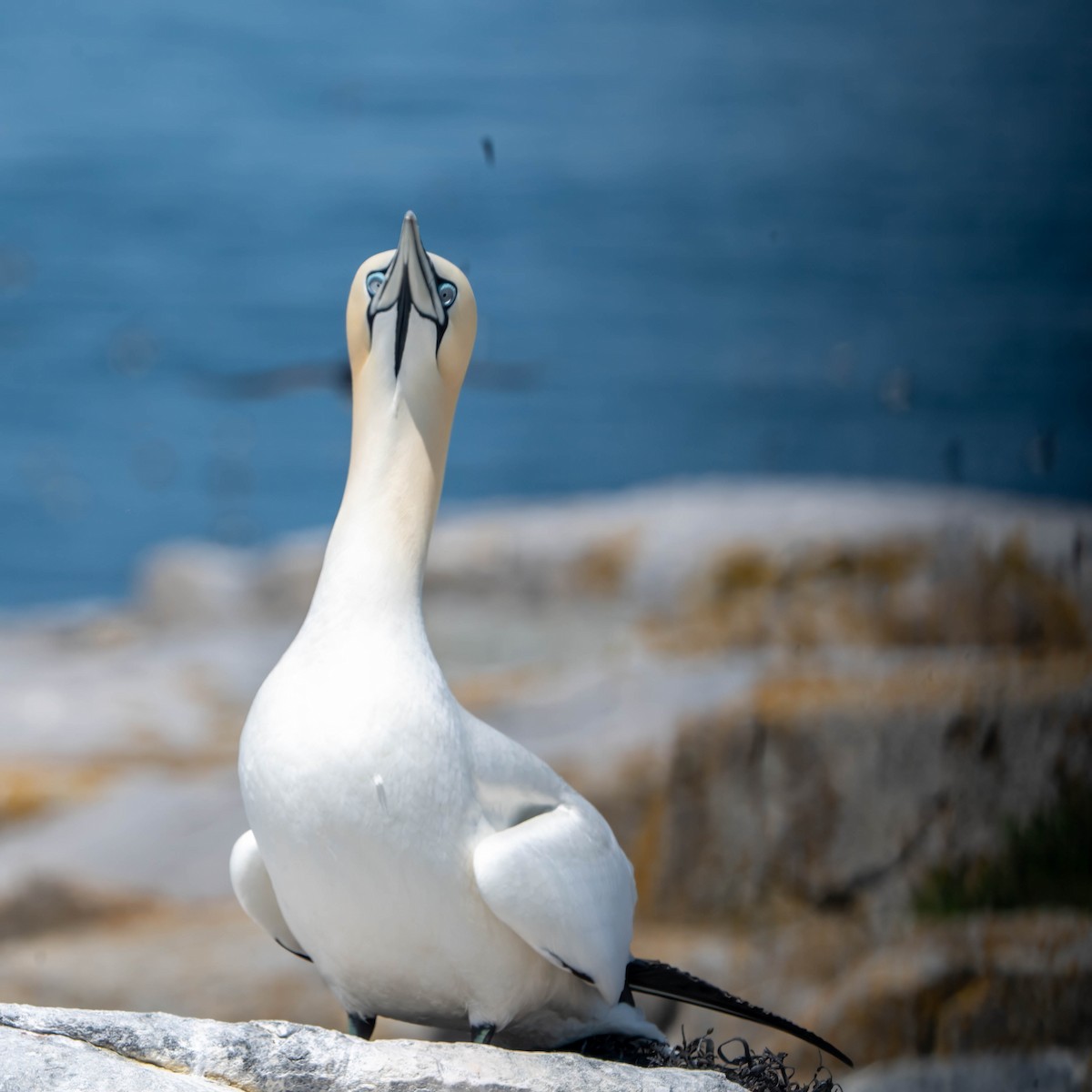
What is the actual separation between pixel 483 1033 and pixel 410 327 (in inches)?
39.1

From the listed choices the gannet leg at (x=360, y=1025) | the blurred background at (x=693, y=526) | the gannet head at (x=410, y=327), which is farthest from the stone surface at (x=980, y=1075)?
the gannet head at (x=410, y=327)

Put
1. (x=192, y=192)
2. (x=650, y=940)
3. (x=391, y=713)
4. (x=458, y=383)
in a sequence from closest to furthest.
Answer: (x=391, y=713) → (x=458, y=383) → (x=650, y=940) → (x=192, y=192)

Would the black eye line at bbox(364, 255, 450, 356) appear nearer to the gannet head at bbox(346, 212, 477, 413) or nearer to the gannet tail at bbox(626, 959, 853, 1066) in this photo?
the gannet head at bbox(346, 212, 477, 413)

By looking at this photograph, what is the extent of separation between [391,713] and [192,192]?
6.33m

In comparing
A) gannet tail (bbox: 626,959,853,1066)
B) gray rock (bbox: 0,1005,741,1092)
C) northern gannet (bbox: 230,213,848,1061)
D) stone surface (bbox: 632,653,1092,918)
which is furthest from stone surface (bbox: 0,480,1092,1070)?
gray rock (bbox: 0,1005,741,1092)

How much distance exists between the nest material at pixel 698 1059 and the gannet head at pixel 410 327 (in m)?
1.00

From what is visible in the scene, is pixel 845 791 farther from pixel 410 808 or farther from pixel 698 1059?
pixel 410 808

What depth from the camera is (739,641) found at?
546 cm

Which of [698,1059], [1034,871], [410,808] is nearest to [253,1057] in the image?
[410,808]

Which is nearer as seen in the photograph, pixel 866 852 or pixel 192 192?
pixel 866 852

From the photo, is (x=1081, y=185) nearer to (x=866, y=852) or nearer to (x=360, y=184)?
(x=866, y=852)

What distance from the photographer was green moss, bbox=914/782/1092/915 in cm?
459

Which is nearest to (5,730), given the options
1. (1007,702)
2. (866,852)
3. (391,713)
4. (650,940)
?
(650,940)

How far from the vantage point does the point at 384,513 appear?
2.09 m
